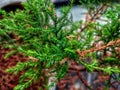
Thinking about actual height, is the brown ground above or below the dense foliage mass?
below

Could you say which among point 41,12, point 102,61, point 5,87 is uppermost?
point 41,12

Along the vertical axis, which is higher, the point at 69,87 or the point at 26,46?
the point at 26,46

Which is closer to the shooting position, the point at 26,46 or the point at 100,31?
the point at 100,31

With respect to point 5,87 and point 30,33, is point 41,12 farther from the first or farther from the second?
point 5,87

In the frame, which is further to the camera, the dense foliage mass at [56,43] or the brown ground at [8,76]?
the brown ground at [8,76]

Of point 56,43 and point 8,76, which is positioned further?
point 8,76

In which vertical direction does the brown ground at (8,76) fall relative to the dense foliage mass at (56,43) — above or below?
below

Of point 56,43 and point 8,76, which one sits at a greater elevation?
point 56,43

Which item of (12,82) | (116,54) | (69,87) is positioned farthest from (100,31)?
(12,82)

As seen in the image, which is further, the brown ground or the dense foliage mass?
the brown ground

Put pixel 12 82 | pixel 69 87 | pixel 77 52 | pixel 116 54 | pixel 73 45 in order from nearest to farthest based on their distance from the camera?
pixel 77 52
pixel 73 45
pixel 116 54
pixel 69 87
pixel 12 82

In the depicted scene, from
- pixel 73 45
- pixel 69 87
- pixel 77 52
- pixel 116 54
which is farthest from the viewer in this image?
pixel 69 87
